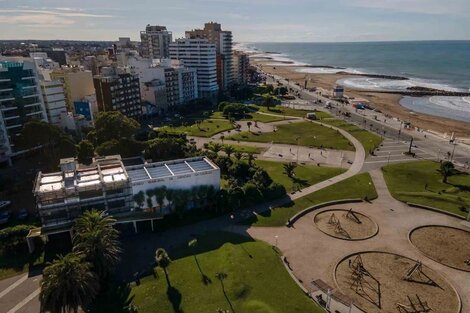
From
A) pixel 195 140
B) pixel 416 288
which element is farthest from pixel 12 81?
pixel 416 288

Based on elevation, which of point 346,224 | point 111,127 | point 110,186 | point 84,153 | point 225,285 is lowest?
point 346,224

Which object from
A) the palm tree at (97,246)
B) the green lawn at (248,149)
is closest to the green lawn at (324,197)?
the palm tree at (97,246)

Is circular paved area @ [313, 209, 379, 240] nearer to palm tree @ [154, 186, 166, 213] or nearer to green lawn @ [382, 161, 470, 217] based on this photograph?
green lawn @ [382, 161, 470, 217]

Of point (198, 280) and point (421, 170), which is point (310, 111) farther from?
point (198, 280)

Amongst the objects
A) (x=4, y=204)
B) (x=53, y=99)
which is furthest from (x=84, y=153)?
(x=53, y=99)

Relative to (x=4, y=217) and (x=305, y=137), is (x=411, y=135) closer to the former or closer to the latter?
(x=305, y=137)

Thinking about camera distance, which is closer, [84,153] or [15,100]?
[84,153]
